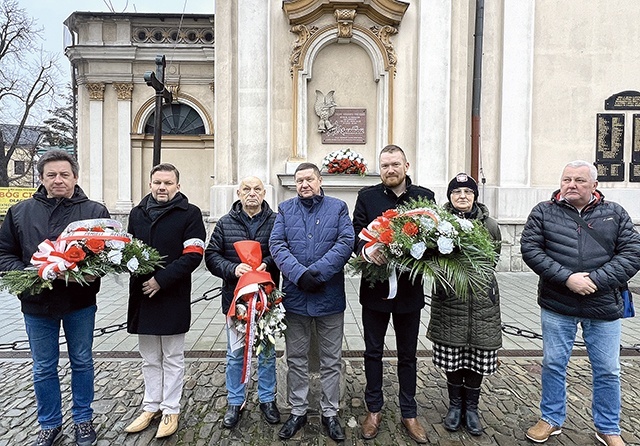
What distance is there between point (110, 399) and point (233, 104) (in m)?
7.40

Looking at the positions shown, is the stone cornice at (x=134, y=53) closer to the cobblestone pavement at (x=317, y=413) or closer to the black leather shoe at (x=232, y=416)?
the cobblestone pavement at (x=317, y=413)

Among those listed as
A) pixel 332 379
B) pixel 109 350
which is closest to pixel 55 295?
pixel 332 379

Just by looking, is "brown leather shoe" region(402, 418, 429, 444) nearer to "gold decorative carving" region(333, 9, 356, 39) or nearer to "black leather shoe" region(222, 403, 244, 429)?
"black leather shoe" region(222, 403, 244, 429)

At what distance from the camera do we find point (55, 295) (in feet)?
10.3

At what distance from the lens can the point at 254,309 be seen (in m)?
3.33

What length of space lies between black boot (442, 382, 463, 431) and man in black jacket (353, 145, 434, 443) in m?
0.26

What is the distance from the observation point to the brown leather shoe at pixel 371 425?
337 cm

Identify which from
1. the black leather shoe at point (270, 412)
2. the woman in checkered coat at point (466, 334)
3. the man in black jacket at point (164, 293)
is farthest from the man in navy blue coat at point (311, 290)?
the woman in checkered coat at point (466, 334)

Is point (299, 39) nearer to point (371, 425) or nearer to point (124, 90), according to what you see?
point (371, 425)

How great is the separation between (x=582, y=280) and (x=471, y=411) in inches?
51.7

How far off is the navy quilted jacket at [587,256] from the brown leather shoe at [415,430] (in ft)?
4.36

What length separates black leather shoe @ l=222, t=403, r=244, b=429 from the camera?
3512mm

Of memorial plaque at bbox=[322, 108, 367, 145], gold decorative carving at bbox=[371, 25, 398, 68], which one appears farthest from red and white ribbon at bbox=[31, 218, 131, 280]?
gold decorative carving at bbox=[371, 25, 398, 68]

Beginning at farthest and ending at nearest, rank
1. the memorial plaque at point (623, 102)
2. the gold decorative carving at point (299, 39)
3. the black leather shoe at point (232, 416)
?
1. the memorial plaque at point (623, 102)
2. the gold decorative carving at point (299, 39)
3. the black leather shoe at point (232, 416)
